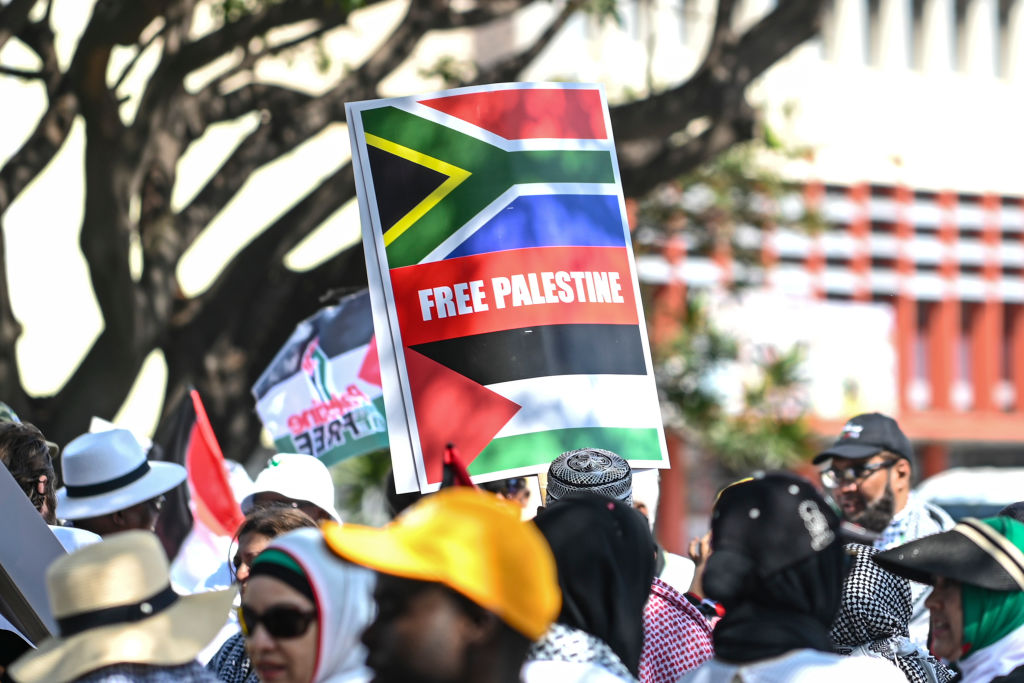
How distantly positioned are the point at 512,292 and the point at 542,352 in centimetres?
21

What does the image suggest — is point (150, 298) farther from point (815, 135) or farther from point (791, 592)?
point (815, 135)

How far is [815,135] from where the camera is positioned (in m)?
33.3

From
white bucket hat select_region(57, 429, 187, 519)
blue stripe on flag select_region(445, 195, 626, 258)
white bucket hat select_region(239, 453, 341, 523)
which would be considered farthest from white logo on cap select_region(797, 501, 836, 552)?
white bucket hat select_region(57, 429, 187, 519)

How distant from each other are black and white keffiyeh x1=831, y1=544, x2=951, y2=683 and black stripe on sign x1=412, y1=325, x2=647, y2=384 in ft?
3.61

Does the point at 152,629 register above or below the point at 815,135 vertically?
above

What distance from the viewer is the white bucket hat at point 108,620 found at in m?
2.92

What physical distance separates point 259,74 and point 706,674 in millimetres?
20402

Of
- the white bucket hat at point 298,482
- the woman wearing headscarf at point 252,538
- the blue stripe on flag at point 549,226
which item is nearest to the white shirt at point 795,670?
the woman wearing headscarf at point 252,538

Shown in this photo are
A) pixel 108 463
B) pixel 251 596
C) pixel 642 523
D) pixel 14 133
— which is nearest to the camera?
pixel 251 596

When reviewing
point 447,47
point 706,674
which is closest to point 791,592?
point 706,674

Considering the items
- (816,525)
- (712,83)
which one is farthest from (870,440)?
(712,83)

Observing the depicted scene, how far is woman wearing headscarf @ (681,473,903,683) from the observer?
308 cm

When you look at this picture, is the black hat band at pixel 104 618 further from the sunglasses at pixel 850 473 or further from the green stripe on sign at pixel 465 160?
the sunglasses at pixel 850 473

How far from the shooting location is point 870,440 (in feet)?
19.7
